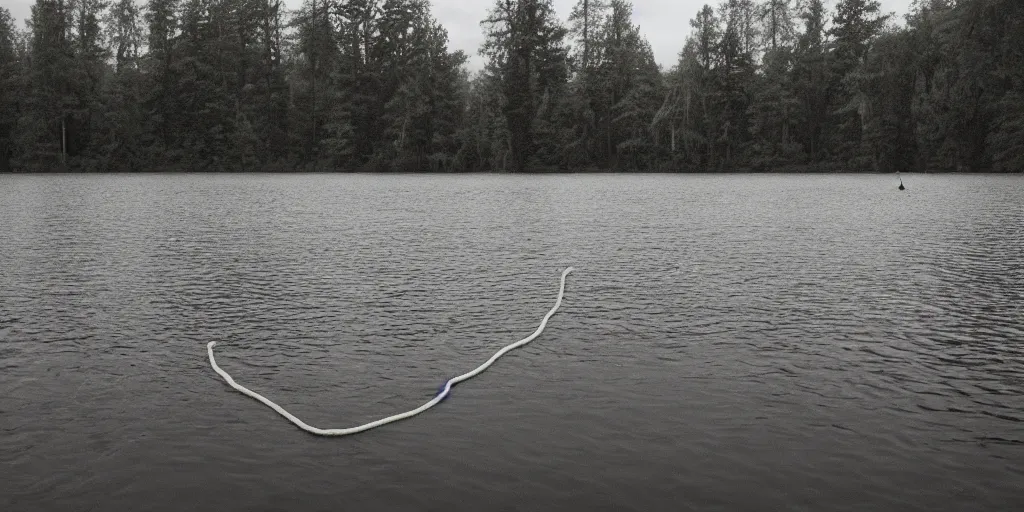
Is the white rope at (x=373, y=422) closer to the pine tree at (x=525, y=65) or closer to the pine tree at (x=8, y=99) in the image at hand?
the pine tree at (x=525, y=65)

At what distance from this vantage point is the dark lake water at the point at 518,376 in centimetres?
895

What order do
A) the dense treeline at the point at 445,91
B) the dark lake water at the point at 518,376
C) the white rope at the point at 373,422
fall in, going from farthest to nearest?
the dense treeline at the point at 445,91 < the white rope at the point at 373,422 < the dark lake water at the point at 518,376

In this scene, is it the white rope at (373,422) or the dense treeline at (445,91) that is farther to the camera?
the dense treeline at (445,91)

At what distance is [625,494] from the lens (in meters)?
8.67

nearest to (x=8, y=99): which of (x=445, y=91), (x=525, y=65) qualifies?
(x=445, y=91)

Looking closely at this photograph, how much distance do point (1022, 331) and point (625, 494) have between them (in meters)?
10.6

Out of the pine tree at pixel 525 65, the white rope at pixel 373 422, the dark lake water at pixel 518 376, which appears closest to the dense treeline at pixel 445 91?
the pine tree at pixel 525 65

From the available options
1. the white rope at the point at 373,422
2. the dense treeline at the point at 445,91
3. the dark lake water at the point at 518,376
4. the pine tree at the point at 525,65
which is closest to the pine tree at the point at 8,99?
the dense treeline at the point at 445,91

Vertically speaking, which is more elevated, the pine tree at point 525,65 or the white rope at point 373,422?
the pine tree at point 525,65

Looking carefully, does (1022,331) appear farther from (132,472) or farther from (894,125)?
(894,125)

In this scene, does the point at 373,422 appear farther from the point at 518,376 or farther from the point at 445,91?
the point at 445,91

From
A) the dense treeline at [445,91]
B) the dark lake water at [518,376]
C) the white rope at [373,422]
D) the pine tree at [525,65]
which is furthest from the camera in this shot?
the pine tree at [525,65]

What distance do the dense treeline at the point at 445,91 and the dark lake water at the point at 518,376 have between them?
8177 cm

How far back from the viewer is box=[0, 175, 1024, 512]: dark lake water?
29.3ft
